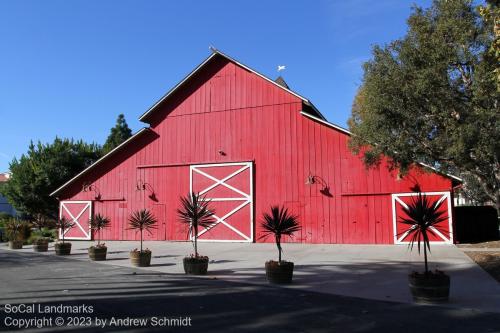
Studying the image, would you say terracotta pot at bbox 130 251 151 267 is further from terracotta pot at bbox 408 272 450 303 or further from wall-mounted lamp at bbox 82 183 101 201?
wall-mounted lamp at bbox 82 183 101 201

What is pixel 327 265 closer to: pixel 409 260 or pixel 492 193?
pixel 409 260

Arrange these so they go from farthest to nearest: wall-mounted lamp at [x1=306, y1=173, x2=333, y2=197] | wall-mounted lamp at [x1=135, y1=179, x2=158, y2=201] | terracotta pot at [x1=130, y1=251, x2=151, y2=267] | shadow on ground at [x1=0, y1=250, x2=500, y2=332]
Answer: wall-mounted lamp at [x1=135, y1=179, x2=158, y2=201], wall-mounted lamp at [x1=306, y1=173, x2=333, y2=197], terracotta pot at [x1=130, y1=251, x2=151, y2=267], shadow on ground at [x1=0, y1=250, x2=500, y2=332]

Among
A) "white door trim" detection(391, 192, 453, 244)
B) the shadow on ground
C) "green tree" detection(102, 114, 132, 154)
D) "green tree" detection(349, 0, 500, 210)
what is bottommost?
the shadow on ground

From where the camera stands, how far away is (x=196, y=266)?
45.8 ft

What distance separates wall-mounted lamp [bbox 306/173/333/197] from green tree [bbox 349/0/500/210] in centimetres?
493

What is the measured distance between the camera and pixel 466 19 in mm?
14789

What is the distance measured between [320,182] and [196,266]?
10.3 m

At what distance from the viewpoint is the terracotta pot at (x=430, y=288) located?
9250mm

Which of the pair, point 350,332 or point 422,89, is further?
point 422,89

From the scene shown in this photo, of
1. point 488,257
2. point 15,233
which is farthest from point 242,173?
point 15,233

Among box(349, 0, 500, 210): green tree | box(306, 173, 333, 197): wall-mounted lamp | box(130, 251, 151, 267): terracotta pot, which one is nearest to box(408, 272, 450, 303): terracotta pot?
box(349, 0, 500, 210): green tree

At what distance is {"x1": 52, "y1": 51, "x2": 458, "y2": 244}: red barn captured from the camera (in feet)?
71.0

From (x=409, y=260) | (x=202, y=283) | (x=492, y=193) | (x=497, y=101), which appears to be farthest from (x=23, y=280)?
(x=492, y=193)

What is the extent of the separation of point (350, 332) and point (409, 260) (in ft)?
30.8
